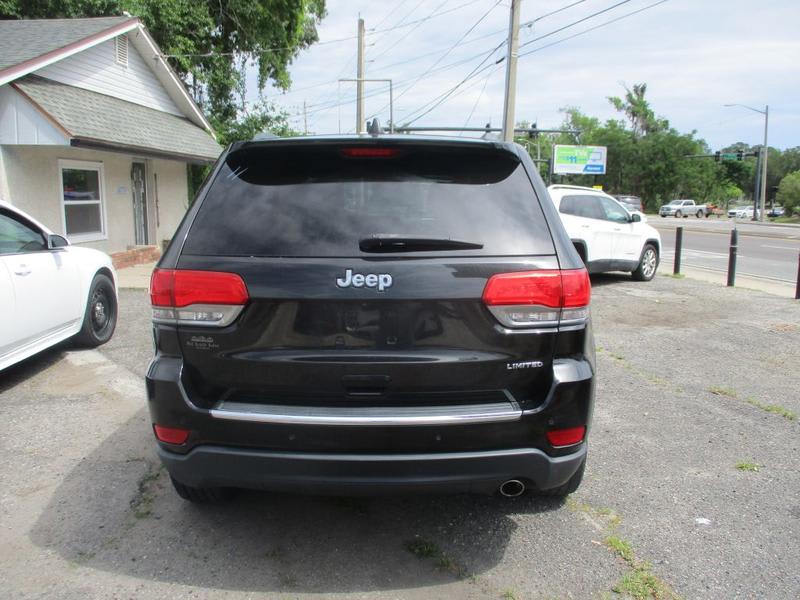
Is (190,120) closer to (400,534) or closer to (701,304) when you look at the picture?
(701,304)

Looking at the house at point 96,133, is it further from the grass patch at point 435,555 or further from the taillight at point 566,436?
the taillight at point 566,436

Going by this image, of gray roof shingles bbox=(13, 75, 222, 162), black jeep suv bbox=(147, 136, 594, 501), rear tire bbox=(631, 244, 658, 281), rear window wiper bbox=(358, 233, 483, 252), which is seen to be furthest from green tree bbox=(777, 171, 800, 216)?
rear window wiper bbox=(358, 233, 483, 252)

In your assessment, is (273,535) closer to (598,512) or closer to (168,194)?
(598,512)

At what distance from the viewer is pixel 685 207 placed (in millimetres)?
62438

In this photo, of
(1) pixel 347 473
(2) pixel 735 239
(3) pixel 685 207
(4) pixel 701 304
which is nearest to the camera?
(1) pixel 347 473

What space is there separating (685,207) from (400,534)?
66.2m

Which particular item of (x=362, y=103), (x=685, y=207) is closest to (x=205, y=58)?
(x=362, y=103)

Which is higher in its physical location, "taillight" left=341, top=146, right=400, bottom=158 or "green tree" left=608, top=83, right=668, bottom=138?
"green tree" left=608, top=83, right=668, bottom=138

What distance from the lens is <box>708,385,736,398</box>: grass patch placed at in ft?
17.9

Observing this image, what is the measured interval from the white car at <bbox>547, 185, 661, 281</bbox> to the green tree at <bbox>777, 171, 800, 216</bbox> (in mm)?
47972

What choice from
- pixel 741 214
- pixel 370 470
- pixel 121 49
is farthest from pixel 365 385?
pixel 741 214

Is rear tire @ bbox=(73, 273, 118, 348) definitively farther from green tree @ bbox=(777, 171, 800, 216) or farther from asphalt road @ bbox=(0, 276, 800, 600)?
green tree @ bbox=(777, 171, 800, 216)

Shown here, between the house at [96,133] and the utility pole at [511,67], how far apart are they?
27.7ft

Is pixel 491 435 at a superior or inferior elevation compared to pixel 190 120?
inferior
